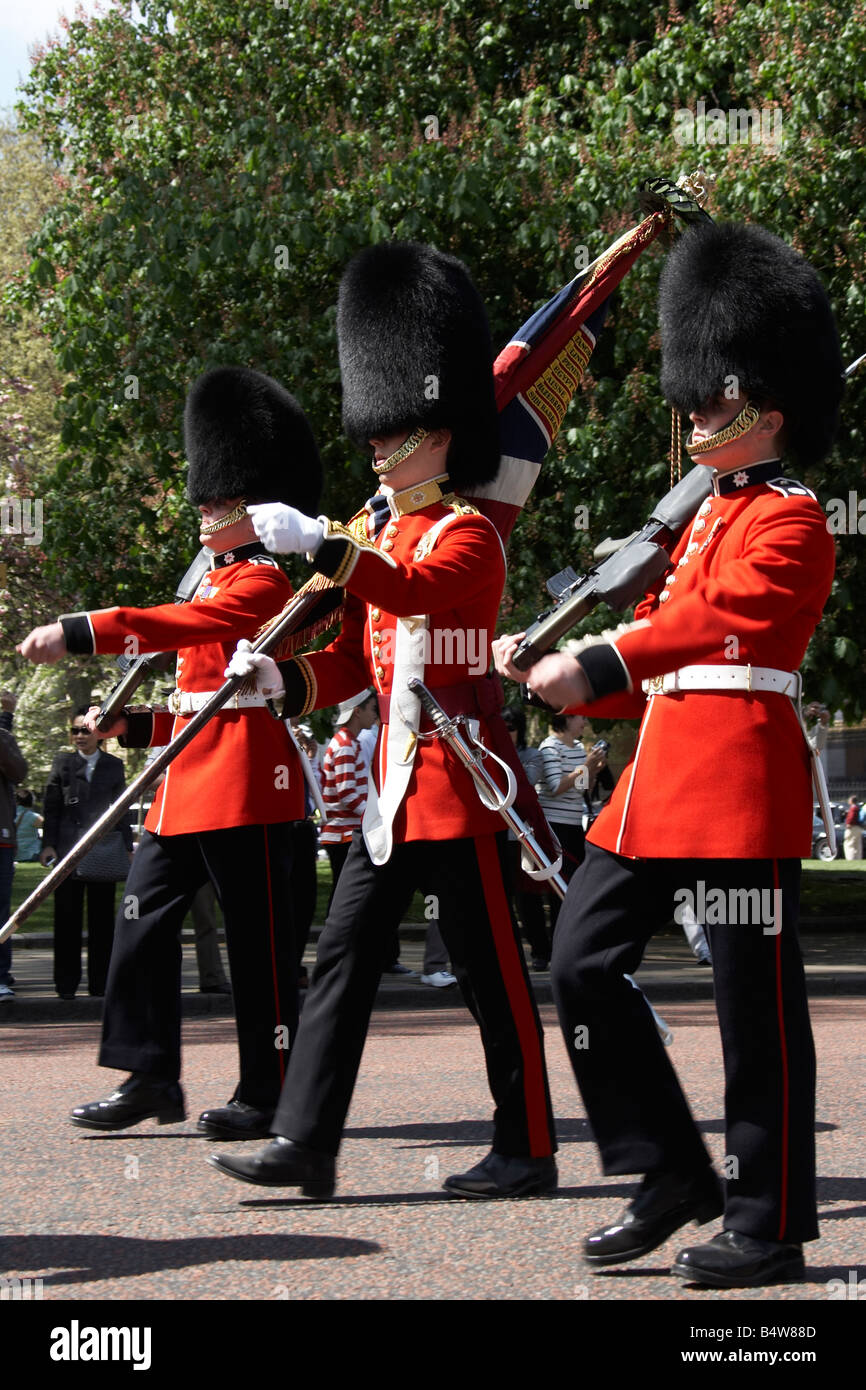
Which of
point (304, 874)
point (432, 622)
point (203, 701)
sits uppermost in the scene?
point (432, 622)

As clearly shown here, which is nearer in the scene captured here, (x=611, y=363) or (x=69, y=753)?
(x=69, y=753)

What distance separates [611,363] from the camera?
12953 millimetres

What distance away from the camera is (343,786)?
10820 mm

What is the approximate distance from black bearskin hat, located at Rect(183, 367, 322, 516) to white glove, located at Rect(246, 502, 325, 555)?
177cm

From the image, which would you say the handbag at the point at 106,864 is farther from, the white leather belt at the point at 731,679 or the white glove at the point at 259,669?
the white leather belt at the point at 731,679

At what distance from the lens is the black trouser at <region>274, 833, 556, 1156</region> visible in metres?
4.47

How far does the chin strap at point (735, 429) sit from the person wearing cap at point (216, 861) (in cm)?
169

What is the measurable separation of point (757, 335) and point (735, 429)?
0.27 m

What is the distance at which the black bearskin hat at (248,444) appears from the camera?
593 cm

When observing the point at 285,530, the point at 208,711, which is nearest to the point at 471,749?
the point at 208,711

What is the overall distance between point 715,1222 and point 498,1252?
2.26 ft

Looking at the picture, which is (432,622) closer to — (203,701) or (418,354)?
(418,354)
